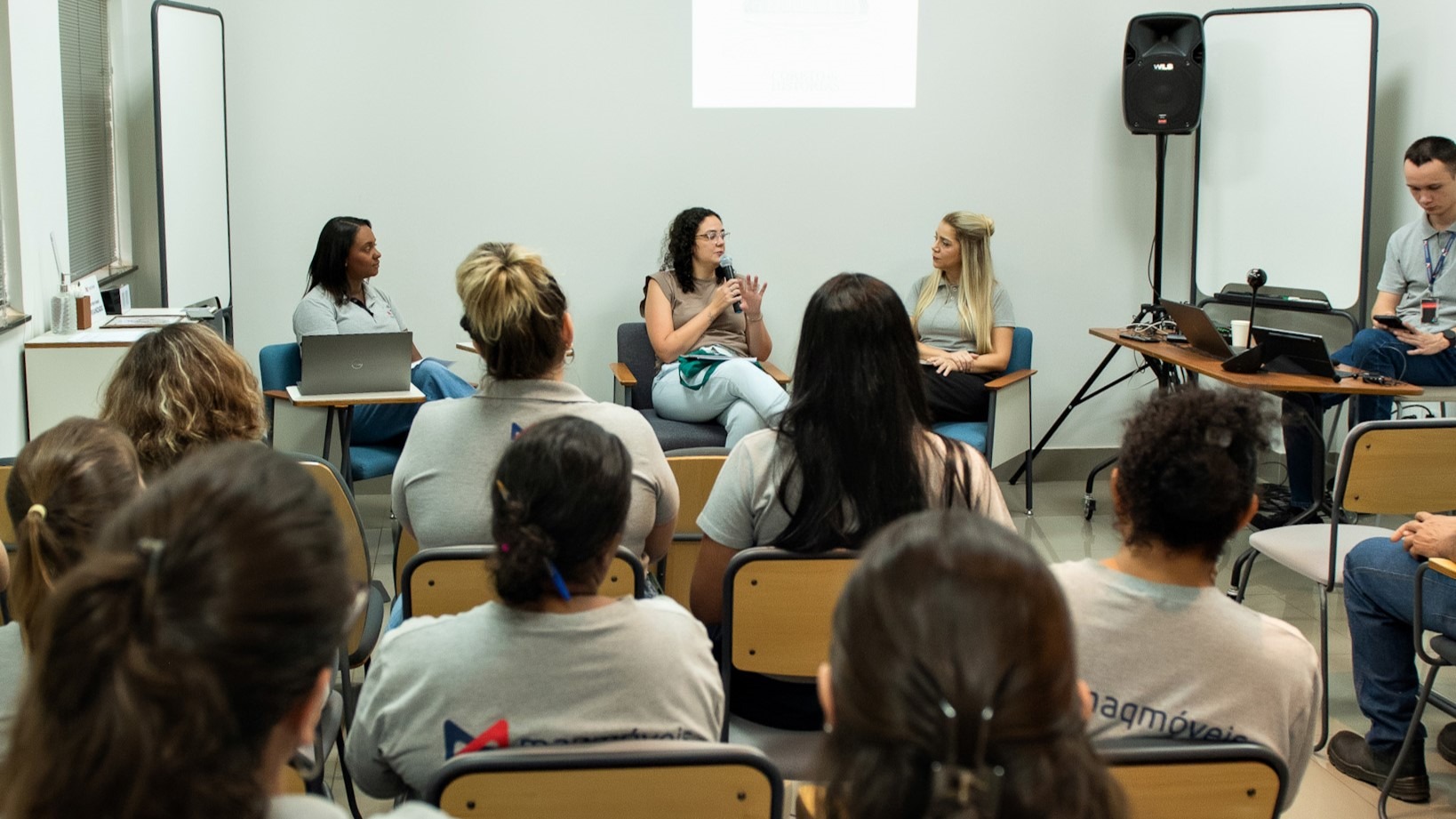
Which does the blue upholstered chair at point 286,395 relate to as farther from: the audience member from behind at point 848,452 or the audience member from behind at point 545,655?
the audience member from behind at point 545,655

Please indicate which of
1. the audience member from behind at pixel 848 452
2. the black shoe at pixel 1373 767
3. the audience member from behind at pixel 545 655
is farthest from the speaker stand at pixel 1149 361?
the audience member from behind at pixel 545 655

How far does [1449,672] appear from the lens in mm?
3512

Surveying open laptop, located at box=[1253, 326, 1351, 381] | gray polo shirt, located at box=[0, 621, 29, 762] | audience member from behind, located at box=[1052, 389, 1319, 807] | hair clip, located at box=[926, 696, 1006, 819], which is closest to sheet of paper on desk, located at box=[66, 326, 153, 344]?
gray polo shirt, located at box=[0, 621, 29, 762]

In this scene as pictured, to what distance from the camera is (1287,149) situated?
5.41m

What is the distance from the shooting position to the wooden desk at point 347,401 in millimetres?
3981

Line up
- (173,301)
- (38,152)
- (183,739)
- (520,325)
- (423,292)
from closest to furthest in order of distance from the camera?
(183,739)
(520,325)
(38,152)
(173,301)
(423,292)

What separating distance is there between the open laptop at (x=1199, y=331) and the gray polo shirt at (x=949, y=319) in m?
0.66

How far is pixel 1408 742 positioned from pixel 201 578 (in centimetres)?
266

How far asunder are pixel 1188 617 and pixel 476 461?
4.45 ft

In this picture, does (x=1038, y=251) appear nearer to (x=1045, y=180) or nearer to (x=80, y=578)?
(x=1045, y=180)

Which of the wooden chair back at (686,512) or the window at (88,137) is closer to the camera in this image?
the wooden chair back at (686,512)

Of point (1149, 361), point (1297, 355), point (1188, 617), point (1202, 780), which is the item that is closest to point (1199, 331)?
point (1297, 355)

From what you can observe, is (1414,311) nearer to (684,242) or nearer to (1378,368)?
(1378,368)

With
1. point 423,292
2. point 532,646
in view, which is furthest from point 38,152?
point 532,646
